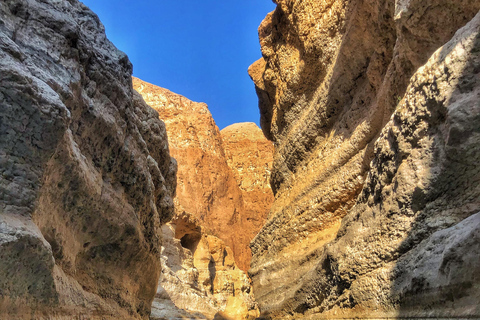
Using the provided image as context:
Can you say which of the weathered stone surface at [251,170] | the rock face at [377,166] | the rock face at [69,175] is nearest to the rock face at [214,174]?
the weathered stone surface at [251,170]

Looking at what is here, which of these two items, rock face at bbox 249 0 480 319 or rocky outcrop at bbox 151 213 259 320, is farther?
rocky outcrop at bbox 151 213 259 320

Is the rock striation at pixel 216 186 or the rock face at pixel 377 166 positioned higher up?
the rock striation at pixel 216 186

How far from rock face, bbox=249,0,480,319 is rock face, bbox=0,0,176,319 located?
2066 millimetres

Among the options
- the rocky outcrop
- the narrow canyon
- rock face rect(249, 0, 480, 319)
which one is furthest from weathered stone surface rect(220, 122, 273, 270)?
the narrow canyon

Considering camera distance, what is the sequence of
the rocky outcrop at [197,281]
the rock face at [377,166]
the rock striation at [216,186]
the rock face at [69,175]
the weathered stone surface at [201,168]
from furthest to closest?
the weathered stone surface at [201,168]
the rock striation at [216,186]
the rocky outcrop at [197,281]
the rock face at [377,166]
the rock face at [69,175]

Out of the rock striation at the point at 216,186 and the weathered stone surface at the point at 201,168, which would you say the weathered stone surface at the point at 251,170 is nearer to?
the rock striation at the point at 216,186

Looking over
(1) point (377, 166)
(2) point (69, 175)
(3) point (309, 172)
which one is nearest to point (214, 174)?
(3) point (309, 172)

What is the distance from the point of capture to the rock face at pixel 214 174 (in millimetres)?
24875

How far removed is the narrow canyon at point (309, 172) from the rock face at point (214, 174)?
59.1 feet

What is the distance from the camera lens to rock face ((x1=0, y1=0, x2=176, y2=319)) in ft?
6.73

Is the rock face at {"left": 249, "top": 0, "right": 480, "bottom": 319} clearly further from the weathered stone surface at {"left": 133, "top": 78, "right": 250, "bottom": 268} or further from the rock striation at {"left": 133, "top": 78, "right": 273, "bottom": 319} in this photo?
the weathered stone surface at {"left": 133, "top": 78, "right": 250, "bottom": 268}

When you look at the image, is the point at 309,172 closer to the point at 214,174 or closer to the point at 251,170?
the point at 214,174

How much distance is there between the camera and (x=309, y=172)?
21.8ft

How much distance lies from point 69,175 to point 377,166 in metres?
2.62
